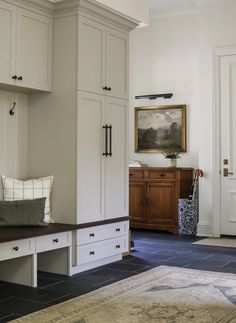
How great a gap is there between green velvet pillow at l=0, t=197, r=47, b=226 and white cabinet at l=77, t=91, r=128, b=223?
401 millimetres

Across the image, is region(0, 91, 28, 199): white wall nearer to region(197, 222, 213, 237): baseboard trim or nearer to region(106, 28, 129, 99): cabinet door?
region(106, 28, 129, 99): cabinet door

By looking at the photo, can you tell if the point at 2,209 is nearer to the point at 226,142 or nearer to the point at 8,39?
the point at 8,39

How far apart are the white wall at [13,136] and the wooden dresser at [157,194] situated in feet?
9.37

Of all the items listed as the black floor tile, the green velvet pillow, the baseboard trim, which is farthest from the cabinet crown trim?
the baseboard trim

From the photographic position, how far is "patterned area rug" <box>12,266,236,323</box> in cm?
313

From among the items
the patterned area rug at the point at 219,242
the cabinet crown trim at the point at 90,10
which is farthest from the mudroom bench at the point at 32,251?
the patterned area rug at the point at 219,242

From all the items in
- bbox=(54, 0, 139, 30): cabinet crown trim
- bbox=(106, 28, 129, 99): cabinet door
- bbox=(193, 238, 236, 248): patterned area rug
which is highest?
bbox=(54, 0, 139, 30): cabinet crown trim

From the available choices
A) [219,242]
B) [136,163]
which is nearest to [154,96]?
[136,163]

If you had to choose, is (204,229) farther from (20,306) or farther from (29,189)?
(20,306)

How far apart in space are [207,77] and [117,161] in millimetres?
2524

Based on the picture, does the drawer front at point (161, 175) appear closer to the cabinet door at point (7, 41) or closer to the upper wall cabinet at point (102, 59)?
the upper wall cabinet at point (102, 59)

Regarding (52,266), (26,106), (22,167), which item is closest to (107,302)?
(52,266)

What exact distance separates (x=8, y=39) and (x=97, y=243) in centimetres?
202

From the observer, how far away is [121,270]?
14.9 feet
